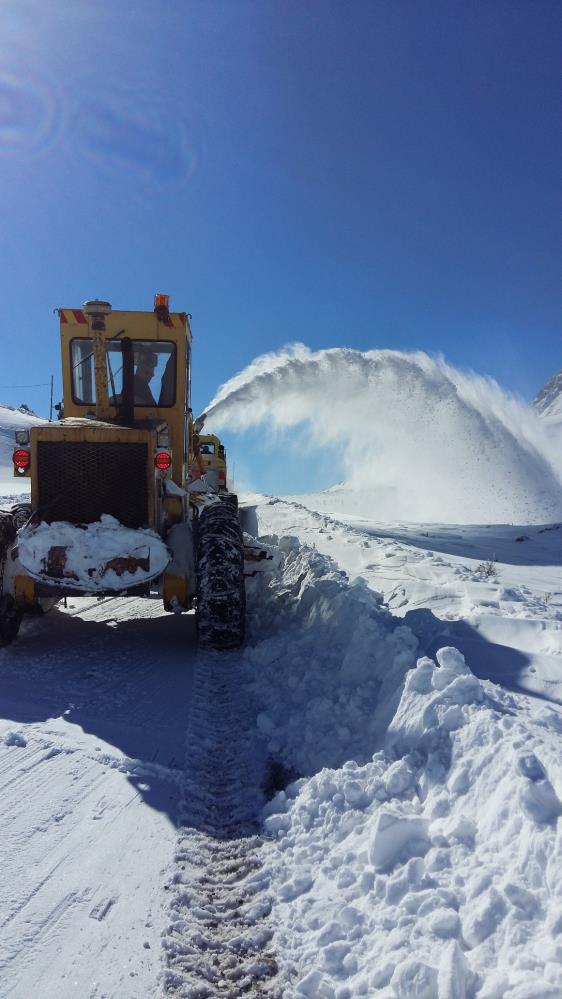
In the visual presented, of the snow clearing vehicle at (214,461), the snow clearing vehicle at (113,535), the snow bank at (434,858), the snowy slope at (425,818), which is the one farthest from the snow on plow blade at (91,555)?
the snow clearing vehicle at (214,461)

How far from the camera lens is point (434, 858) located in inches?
97.5

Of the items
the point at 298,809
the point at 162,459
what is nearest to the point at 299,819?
the point at 298,809

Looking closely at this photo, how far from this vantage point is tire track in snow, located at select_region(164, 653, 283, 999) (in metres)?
2.30

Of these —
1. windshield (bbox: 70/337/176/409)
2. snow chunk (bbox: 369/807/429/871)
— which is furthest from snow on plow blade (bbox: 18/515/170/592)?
snow chunk (bbox: 369/807/429/871)

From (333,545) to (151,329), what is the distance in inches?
205

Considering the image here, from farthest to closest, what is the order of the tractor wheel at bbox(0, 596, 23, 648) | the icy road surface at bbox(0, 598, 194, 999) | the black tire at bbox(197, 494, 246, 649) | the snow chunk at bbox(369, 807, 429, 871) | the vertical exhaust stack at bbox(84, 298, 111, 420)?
the vertical exhaust stack at bbox(84, 298, 111, 420) → the tractor wheel at bbox(0, 596, 23, 648) → the black tire at bbox(197, 494, 246, 649) → the snow chunk at bbox(369, 807, 429, 871) → the icy road surface at bbox(0, 598, 194, 999)

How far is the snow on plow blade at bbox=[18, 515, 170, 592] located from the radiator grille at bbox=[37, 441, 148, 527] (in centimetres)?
16

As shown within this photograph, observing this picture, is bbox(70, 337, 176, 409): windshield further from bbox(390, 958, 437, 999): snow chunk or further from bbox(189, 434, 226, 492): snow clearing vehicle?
bbox(390, 958, 437, 999): snow chunk

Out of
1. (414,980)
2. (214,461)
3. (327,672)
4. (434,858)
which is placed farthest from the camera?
(214,461)

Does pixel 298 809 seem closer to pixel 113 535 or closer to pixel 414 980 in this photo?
pixel 414 980

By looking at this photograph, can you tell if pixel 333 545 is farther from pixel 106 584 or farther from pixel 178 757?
pixel 178 757

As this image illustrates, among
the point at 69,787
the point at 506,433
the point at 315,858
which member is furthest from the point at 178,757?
the point at 506,433

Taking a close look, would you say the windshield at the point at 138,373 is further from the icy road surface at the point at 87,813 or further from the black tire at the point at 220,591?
the icy road surface at the point at 87,813

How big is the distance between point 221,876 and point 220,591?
3.14 metres
